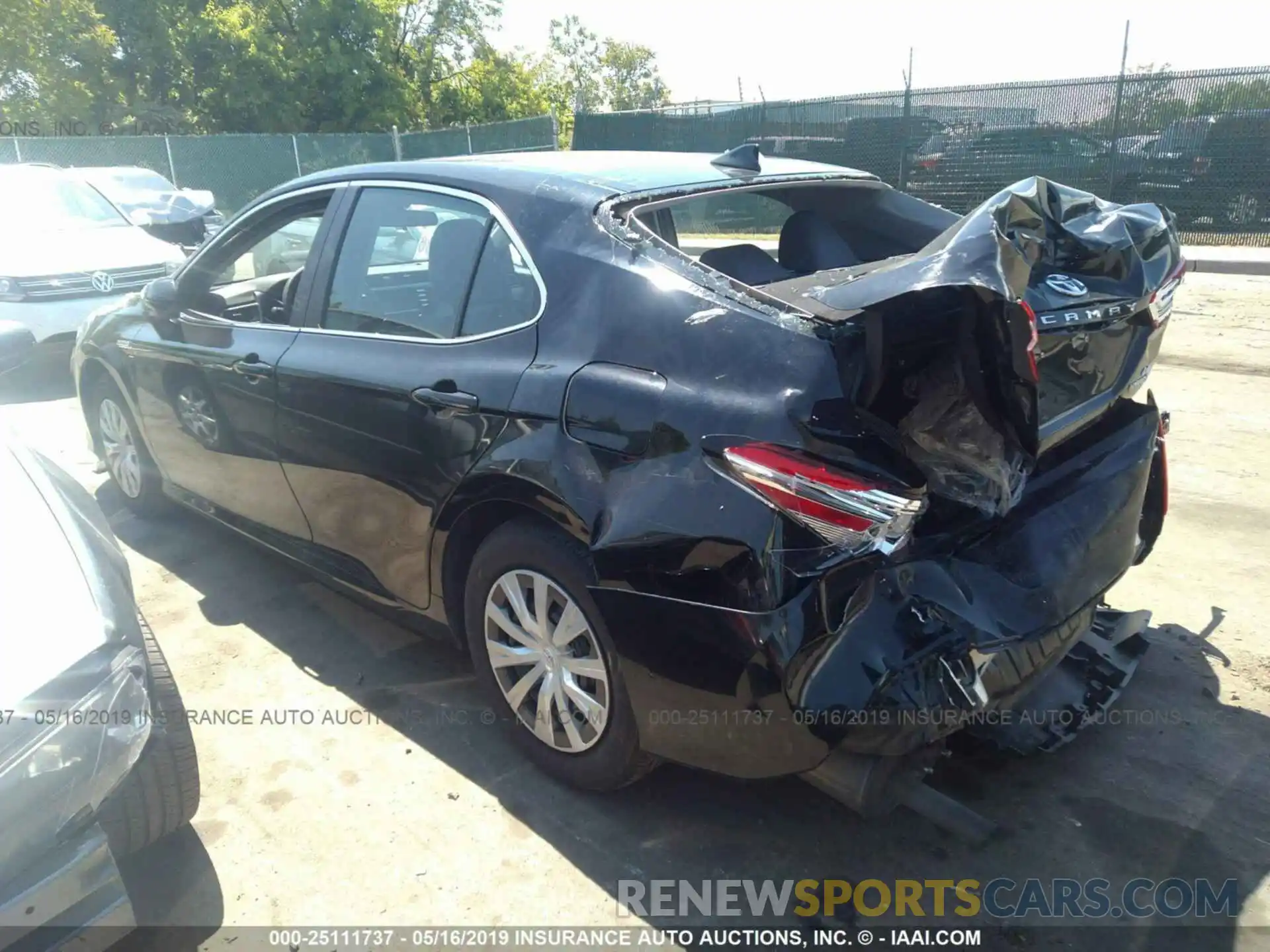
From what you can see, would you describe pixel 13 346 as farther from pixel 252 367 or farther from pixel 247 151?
pixel 247 151

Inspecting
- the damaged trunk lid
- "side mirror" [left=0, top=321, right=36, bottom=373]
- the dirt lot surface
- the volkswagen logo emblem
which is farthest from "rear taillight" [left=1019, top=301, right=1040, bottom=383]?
"side mirror" [left=0, top=321, right=36, bottom=373]

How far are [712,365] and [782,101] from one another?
57.6ft

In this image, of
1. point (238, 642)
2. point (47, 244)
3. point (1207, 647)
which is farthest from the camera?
point (47, 244)

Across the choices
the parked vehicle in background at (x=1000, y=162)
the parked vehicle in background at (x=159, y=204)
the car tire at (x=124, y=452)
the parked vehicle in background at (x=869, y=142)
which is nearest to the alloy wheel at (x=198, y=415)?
the car tire at (x=124, y=452)

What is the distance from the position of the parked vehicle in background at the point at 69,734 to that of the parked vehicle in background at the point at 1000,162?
1581 cm

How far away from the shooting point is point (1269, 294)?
10320mm

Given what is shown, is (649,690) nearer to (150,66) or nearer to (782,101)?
(782,101)

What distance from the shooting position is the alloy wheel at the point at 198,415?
397 centimetres

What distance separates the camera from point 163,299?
4.18 metres

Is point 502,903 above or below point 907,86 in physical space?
below

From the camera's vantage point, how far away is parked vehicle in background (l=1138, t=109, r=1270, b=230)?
13867 millimetres

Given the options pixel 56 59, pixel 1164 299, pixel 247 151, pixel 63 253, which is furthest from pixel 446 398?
pixel 56 59

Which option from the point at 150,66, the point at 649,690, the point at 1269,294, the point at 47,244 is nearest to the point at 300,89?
the point at 150,66

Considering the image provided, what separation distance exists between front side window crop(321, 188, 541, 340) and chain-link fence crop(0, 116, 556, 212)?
13.6m
